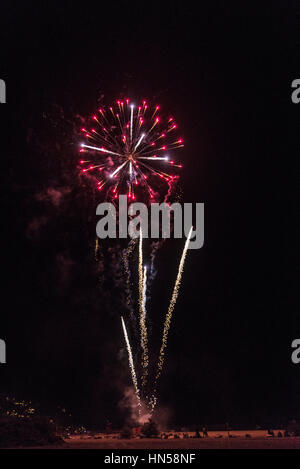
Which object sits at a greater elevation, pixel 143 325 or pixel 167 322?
pixel 167 322

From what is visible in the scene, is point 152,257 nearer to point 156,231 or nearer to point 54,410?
point 156,231

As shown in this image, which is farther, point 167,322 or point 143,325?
point 167,322

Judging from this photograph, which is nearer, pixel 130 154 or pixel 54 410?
pixel 130 154

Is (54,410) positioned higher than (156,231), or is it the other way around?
(156,231)

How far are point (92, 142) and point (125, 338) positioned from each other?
35.1ft

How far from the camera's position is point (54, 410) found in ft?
117

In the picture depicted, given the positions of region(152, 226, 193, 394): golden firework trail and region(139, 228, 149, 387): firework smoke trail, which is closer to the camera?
region(139, 228, 149, 387): firework smoke trail

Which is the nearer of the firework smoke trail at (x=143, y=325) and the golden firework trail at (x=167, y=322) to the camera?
the firework smoke trail at (x=143, y=325)
